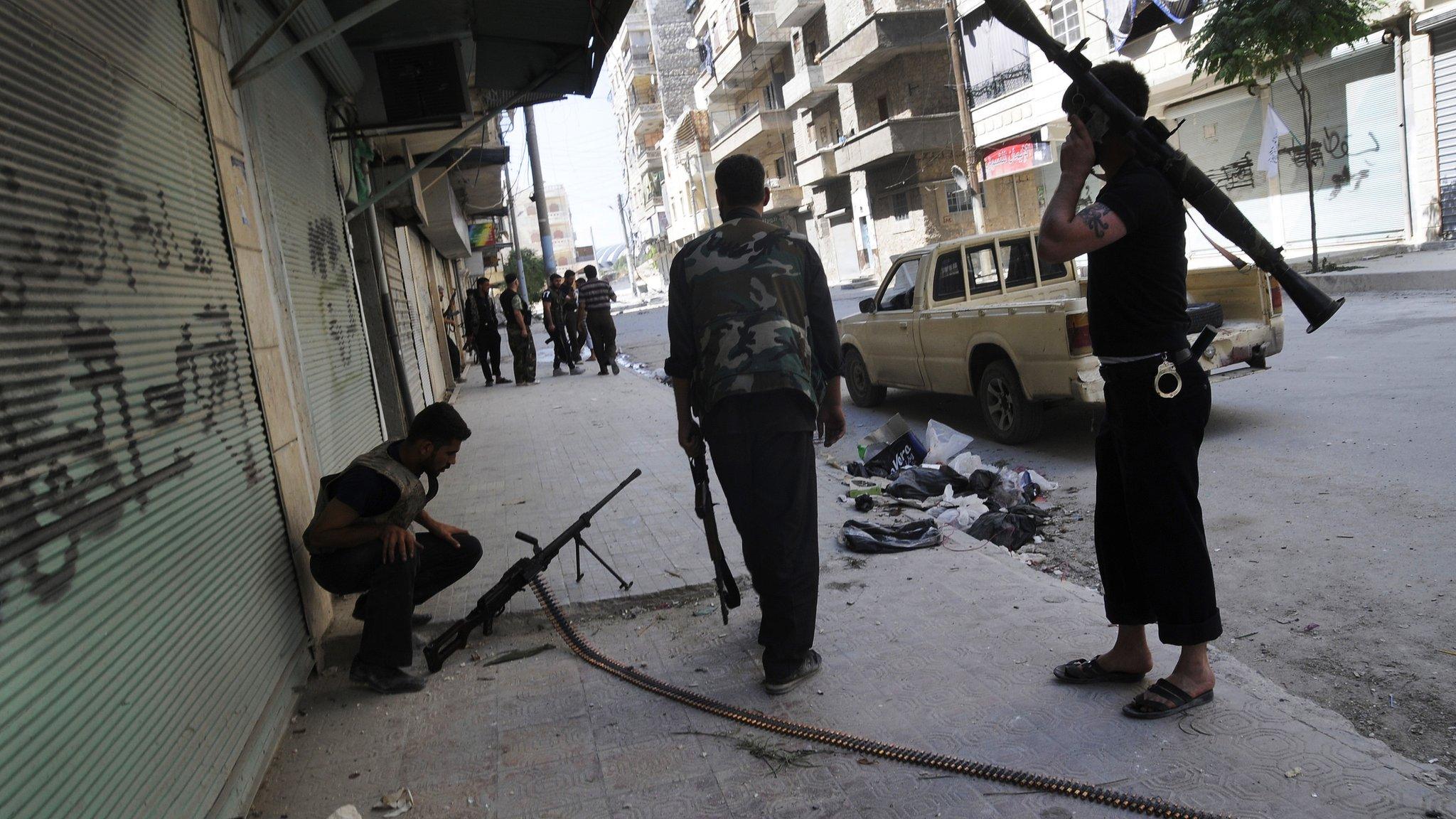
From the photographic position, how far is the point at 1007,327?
7.07 metres

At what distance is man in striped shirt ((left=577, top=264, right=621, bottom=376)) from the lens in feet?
49.0

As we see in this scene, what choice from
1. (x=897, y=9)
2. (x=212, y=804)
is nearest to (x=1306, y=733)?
(x=212, y=804)

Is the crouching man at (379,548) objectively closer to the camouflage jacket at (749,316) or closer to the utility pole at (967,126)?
the camouflage jacket at (749,316)

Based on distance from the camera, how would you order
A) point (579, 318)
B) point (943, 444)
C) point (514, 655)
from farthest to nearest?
point (579, 318) < point (943, 444) < point (514, 655)

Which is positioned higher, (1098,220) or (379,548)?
(1098,220)

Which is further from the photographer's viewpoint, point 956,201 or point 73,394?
point 956,201

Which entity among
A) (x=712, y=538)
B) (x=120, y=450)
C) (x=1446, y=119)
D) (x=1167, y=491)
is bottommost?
(x=712, y=538)

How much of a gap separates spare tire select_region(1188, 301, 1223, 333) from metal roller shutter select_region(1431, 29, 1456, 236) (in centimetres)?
1306

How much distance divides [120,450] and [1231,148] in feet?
77.3

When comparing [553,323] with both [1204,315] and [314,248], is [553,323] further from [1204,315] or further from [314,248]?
[1204,315]

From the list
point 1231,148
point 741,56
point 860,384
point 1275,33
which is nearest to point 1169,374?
point 860,384

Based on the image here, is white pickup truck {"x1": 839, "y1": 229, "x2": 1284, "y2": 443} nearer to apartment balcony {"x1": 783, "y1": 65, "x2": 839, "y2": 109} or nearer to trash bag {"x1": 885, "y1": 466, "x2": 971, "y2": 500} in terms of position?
trash bag {"x1": 885, "y1": 466, "x2": 971, "y2": 500}

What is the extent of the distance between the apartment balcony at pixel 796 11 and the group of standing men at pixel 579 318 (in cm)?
2474

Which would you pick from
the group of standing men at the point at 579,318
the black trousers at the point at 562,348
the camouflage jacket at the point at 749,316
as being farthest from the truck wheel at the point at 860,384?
the black trousers at the point at 562,348
